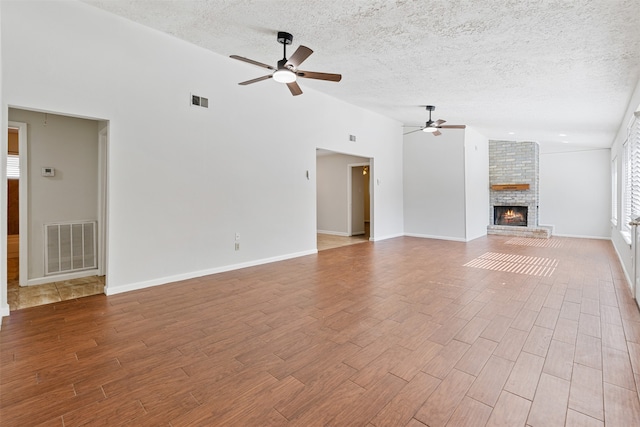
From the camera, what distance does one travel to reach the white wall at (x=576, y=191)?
8305 mm

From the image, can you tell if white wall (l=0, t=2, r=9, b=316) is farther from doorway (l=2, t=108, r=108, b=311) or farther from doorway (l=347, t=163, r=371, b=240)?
doorway (l=347, t=163, r=371, b=240)

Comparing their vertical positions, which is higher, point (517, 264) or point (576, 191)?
point (576, 191)

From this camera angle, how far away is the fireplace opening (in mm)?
9289

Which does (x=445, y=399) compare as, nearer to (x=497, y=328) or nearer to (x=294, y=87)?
(x=497, y=328)

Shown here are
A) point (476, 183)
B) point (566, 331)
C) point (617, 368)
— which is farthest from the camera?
point (476, 183)

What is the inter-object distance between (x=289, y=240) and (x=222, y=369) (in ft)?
11.6

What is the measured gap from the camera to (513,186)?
9.13 meters

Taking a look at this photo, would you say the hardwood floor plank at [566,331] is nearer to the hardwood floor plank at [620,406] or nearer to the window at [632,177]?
the hardwood floor plank at [620,406]

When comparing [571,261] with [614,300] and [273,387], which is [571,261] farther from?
[273,387]

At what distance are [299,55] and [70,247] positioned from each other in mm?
3854

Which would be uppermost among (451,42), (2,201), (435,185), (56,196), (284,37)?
(284,37)

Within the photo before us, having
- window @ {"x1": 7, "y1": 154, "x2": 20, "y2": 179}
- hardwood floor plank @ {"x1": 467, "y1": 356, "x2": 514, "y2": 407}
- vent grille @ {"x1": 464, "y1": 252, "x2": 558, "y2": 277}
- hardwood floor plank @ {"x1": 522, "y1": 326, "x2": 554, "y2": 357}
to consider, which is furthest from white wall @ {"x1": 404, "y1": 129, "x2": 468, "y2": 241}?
window @ {"x1": 7, "y1": 154, "x2": 20, "y2": 179}

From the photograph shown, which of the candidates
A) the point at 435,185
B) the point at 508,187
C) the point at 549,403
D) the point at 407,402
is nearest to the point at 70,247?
the point at 407,402

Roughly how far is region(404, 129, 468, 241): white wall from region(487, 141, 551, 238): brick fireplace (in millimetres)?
2071
